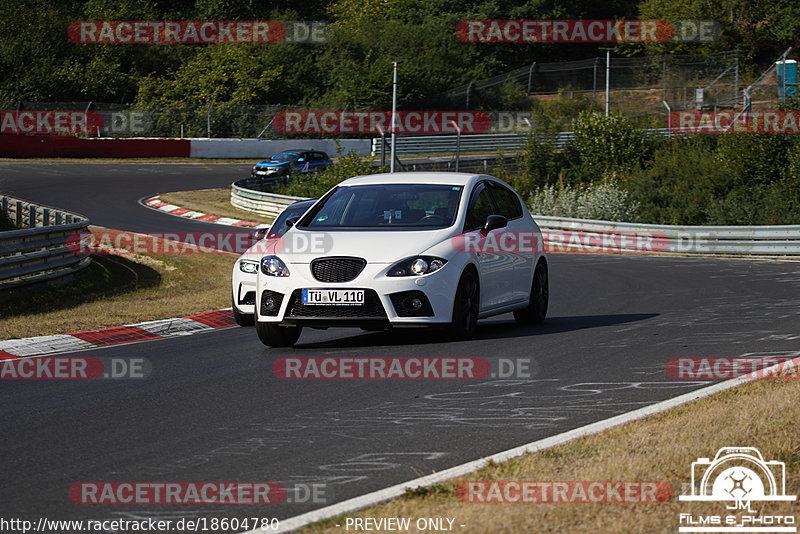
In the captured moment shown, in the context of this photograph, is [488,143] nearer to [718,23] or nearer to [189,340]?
[718,23]

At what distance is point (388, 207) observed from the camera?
11.3m

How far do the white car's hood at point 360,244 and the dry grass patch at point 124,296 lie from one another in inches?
128

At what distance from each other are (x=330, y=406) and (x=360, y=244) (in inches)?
114

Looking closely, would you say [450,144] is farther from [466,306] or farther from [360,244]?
[360,244]

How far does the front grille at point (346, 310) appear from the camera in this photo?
10.1 m

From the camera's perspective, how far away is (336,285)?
1016 centimetres

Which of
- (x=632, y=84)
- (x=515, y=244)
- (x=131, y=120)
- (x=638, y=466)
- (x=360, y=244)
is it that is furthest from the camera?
(x=632, y=84)

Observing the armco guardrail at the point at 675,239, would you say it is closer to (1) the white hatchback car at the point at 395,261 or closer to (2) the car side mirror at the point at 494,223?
(1) the white hatchback car at the point at 395,261

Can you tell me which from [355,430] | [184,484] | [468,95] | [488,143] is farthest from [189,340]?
[468,95]

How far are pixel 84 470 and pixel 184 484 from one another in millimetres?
695

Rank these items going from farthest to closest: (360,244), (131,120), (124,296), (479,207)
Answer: (131,120), (124,296), (479,207), (360,244)

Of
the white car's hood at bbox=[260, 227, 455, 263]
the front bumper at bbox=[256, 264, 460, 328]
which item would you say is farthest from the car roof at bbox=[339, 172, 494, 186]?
the front bumper at bbox=[256, 264, 460, 328]

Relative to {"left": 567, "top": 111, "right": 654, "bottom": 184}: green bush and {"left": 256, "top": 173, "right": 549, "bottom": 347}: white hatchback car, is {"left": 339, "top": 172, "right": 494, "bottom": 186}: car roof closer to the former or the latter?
{"left": 256, "top": 173, "right": 549, "bottom": 347}: white hatchback car

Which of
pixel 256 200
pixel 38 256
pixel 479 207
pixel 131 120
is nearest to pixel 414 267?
pixel 479 207
